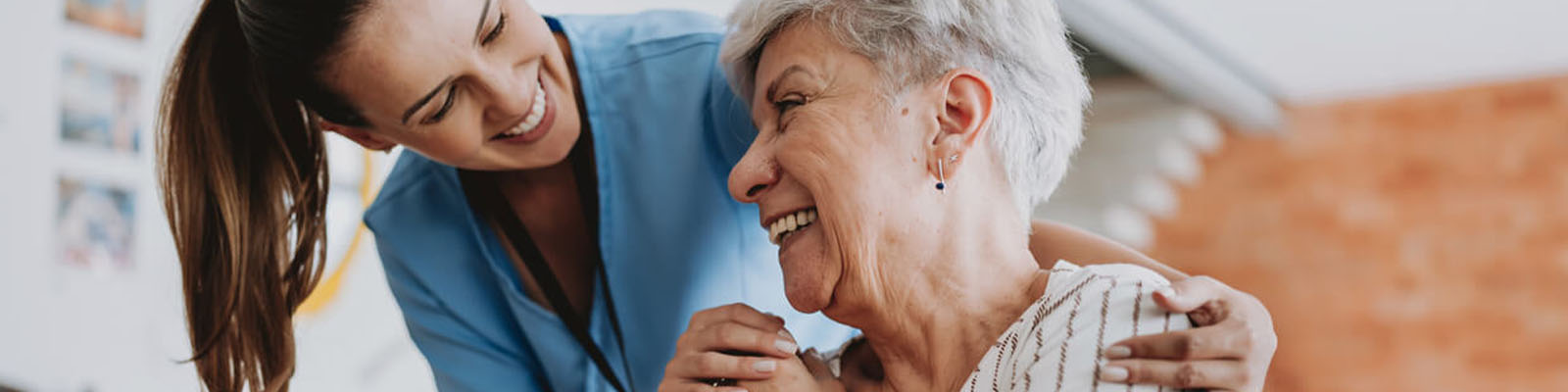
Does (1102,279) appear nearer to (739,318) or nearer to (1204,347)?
(1204,347)

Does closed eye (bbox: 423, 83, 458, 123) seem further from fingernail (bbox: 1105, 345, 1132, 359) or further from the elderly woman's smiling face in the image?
fingernail (bbox: 1105, 345, 1132, 359)

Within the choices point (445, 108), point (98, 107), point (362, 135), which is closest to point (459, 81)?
point (445, 108)

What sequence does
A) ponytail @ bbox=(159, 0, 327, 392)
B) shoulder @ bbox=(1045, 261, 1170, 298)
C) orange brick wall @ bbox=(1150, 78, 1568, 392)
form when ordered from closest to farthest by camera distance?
1. shoulder @ bbox=(1045, 261, 1170, 298)
2. ponytail @ bbox=(159, 0, 327, 392)
3. orange brick wall @ bbox=(1150, 78, 1568, 392)

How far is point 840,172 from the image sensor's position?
129 cm

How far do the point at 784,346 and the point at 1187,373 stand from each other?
45 cm

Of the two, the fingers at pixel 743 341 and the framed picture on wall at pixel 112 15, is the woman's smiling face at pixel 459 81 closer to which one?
the fingers at pixel 743 341

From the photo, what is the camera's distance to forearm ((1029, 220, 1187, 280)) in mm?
1415

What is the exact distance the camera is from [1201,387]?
3.50ft

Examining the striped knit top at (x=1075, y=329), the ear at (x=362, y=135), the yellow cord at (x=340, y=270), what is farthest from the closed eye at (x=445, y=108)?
the yellow cord at (x=340, y=270)

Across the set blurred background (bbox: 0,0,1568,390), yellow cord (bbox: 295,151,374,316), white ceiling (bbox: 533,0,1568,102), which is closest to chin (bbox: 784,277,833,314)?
yellow cord (bbox: 295,151,374,316)

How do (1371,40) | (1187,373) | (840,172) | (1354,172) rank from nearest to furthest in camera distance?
(1187,373) → (840,172) → (1371,40) → (1354,172)

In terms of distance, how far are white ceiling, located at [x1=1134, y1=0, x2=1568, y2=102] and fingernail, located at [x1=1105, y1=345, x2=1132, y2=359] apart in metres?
3.47

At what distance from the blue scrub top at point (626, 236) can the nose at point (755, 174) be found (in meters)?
0.23

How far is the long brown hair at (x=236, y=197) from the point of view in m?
1.51
